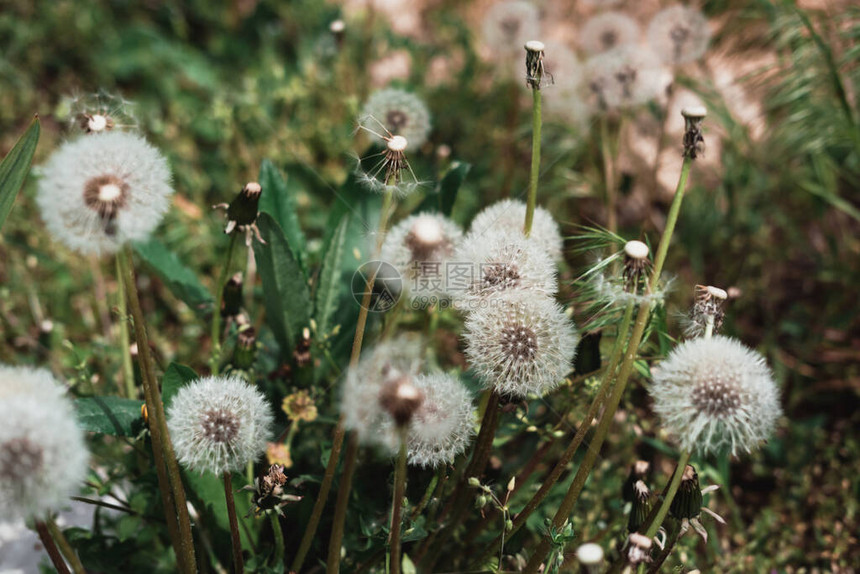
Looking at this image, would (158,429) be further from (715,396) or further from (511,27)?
(511,27)

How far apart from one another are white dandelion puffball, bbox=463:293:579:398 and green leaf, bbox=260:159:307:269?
0.64 m

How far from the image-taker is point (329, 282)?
162 centimetres

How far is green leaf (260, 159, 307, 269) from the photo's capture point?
163cm

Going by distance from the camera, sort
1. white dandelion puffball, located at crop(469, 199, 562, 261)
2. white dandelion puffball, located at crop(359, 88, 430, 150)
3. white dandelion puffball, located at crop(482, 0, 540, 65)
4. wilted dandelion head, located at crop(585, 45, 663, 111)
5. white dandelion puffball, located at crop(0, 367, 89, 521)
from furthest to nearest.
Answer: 1. white dandelion puffball, located at crop(482, 0, 540, 65)
2. wilted dandelion head, located at crop(585, 45, 663, 111)
3. white dandelion puffball, located at crop(359, 88, 430, 150)
4. white dandelion puffball, located at crop(469, 199, 562, 261)
5. white dandelion puffball, located at crop(0, 367, 89, 521)

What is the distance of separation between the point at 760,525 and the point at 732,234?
1.06m

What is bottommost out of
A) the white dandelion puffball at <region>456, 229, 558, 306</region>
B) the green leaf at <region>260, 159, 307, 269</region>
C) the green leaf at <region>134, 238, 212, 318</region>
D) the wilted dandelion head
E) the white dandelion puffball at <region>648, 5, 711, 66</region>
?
the white dandelion puffball at <region>456, 229, 558, 306</region>

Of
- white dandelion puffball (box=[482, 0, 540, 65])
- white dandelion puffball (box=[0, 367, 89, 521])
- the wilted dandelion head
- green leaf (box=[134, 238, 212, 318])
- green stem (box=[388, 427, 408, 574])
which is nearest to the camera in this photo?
white dandelion puffball (box=[0, 367, 89, 521])

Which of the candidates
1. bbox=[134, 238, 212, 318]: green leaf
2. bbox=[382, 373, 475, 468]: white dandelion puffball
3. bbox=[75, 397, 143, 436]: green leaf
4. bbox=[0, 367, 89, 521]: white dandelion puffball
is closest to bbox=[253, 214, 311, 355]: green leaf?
bbox=[134, 238, 212, 318]: green leaf

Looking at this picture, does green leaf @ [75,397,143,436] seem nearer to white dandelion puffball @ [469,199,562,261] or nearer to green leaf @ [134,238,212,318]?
green leaf @ [134,238,212,318]

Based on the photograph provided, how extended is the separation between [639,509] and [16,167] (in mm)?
1144

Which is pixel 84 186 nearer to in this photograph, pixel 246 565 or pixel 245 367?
pixel 245 367

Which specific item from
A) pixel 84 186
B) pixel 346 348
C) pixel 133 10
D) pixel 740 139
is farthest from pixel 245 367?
pixel 133 10

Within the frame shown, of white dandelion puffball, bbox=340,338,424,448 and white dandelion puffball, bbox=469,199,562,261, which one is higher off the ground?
white dandelion puffball, bbox=469,199,562,261

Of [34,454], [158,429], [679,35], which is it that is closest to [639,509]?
[158,429]
